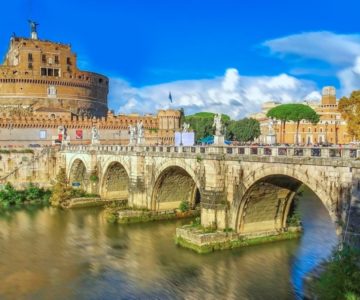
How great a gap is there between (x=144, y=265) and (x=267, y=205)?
9.21 meters

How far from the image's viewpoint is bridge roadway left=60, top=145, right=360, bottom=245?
2130 centimetres

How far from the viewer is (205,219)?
30406mm

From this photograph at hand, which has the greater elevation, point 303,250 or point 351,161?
point 351,161

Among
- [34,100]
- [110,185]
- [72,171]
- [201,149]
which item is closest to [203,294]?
[201,149]

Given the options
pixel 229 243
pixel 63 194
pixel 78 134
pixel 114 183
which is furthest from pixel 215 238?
pixel 78 134

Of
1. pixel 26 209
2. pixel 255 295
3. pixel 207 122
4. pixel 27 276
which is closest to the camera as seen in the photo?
pixel 255 295

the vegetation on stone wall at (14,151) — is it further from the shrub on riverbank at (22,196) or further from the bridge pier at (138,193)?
the bridge pier at (138,193)

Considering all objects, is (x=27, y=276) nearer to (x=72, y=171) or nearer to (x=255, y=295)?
(x=255, y=295)

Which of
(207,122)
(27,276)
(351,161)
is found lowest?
(27,276)

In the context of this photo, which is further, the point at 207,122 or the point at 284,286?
the point at 207,122

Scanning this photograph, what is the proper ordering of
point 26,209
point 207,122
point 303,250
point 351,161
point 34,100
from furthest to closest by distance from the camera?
point 207,122 < point 34,100 < point 26,209 < point 303,250 < point 351,161

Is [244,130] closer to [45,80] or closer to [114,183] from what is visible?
[45,80]

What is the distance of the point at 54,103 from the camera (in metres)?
93.2

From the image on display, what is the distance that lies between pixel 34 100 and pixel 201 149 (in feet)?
224
